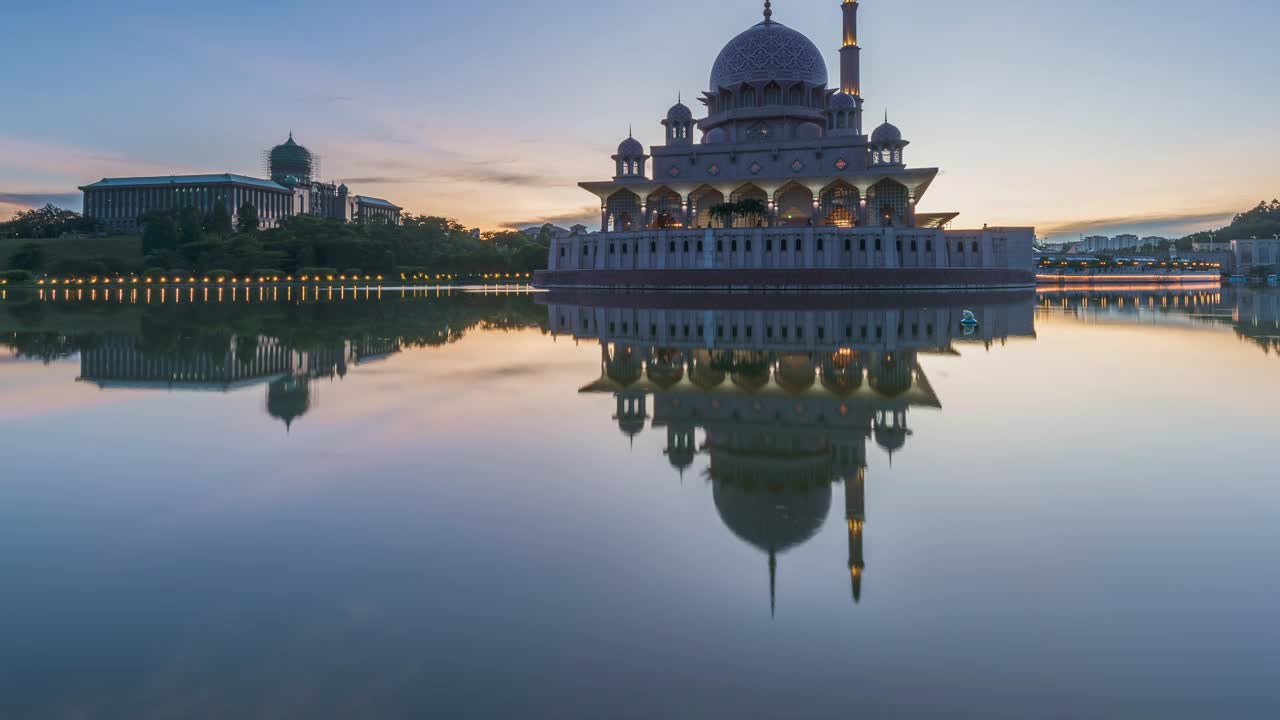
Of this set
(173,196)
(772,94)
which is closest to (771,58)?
(772,94)

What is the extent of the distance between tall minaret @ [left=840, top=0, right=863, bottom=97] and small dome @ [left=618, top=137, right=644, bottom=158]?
19.5 meters

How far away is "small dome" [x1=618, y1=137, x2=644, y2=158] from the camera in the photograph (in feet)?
251

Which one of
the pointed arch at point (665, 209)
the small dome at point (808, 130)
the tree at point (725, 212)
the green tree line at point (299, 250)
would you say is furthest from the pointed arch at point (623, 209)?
the green tree line at point (299, 250)

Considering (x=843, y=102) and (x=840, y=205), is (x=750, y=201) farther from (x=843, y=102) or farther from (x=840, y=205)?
(x=843, y=102)

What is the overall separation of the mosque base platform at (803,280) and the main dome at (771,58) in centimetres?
2315

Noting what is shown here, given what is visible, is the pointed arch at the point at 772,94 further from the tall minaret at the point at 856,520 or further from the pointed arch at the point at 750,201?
the tall minaret at the point at 856,520

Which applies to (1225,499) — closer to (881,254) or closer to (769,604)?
(769,604)

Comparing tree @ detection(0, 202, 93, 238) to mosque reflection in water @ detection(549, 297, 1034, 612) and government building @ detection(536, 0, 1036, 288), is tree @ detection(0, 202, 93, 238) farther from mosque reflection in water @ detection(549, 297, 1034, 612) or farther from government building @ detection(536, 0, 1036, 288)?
mosque reflection in water @ detection(549, 297, 1034, 612)

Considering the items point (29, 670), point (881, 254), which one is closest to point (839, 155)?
point (881, 254)

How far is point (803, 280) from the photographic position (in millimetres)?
59031

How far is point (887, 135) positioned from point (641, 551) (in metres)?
70.1

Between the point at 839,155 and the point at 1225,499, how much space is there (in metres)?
67.0

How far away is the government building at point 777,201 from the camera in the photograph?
61.7 metres

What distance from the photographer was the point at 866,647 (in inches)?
177
